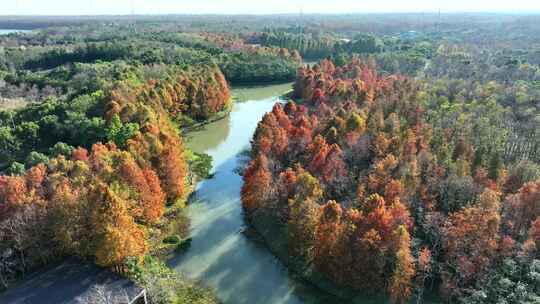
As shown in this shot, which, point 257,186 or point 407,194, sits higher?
point 407,194

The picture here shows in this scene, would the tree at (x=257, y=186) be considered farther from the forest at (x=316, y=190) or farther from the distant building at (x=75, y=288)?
the distant building at (x=75, y=288)

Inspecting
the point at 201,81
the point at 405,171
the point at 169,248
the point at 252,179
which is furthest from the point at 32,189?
the point at 201,81

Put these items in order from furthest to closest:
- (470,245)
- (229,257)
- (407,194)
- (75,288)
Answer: (229,257), (407,194), (470,245), (75,288)

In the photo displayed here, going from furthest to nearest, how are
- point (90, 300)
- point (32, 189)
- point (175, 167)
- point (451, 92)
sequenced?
point (451, 92), point (175, 167), point (32, 189), point (90, 300)

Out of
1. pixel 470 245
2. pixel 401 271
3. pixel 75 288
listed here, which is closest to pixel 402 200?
pixel 470 245

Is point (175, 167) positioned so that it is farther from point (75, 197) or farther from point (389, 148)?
point (389, 148)

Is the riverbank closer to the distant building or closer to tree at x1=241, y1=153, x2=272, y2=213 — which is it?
tree at x1=241, y1=153, x2=272, y2=213

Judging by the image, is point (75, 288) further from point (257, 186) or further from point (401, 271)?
point (401, 271)

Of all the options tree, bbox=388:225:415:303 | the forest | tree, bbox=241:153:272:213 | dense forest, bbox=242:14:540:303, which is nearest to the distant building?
the forest
